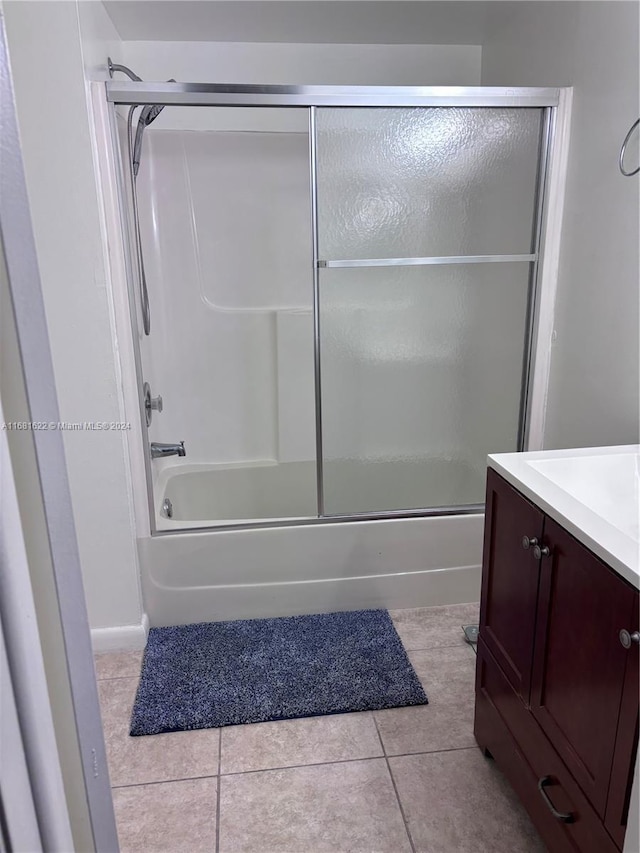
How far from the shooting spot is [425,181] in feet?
7.27

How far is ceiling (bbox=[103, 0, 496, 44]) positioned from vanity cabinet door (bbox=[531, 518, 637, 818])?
2.06m

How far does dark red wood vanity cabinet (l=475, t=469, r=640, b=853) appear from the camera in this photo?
1.08 meters

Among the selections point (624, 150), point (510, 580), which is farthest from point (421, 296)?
point (510, 580)

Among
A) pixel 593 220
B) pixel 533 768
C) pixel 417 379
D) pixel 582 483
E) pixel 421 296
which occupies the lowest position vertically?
pixel 533 768

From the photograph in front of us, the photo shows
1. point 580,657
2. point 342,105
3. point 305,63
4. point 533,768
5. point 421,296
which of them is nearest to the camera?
point 580,657

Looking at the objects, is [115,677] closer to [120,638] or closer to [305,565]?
[120,638]

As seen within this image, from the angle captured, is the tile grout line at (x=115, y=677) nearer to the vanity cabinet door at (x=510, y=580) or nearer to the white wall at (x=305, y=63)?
the vanity cabinet door at (x=510, y=580)

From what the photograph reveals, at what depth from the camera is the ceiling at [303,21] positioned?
224 cm

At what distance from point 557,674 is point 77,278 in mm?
1725

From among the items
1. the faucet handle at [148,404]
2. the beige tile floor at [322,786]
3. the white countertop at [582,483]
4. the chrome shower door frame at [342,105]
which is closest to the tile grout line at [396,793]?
the beige tile floor at [322,786]

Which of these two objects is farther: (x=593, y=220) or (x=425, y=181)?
(x=425, y=181)

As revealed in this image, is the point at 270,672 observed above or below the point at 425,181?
below

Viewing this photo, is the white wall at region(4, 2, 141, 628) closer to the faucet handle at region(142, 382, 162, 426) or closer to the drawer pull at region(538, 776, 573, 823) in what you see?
the faucet handle at region(142, 382, 162, 426)

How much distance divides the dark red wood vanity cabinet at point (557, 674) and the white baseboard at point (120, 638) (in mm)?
1252
